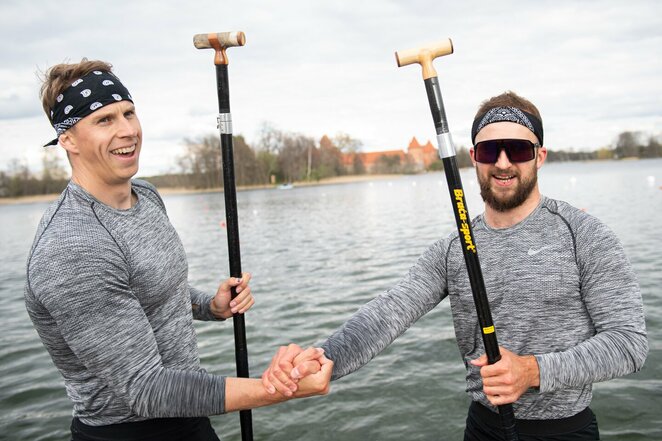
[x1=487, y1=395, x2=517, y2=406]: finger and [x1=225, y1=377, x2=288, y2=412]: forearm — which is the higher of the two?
[x1=225, y1=377, x2=288, y2=412]: forearm

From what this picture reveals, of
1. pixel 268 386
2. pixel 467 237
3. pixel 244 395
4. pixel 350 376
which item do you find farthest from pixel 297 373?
pixel 350 376

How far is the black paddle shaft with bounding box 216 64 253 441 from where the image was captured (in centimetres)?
334

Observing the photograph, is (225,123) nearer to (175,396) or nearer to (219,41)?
(219,41)

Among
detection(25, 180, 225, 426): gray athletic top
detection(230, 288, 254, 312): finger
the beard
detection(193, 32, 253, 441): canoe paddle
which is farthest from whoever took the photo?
detection(230, 288, 254, 312): finger

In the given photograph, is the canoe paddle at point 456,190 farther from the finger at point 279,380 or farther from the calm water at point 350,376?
the calm water at point 350,376

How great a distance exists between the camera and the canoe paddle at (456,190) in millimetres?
2721

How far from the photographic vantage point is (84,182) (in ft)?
9.24

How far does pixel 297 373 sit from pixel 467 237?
1098 mm

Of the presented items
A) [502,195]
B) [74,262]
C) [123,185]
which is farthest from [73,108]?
[502,195]

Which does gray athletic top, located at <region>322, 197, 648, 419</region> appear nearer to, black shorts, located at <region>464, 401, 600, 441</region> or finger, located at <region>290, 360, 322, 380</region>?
black shorts, located at <region>464, 401, 600, 441</region>

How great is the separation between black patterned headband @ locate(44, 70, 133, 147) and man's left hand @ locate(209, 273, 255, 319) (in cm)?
133

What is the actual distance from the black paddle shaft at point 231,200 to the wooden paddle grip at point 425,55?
114 centimetres

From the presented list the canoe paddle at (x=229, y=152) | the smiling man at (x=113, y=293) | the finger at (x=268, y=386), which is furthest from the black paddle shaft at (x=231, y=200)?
the finger at (x=268, y=386)

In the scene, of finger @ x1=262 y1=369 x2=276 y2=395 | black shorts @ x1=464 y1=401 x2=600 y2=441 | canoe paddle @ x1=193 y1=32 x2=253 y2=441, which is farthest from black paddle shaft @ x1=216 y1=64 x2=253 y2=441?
black shorts @ x1=464 y1=401 x2=600 y2=441
